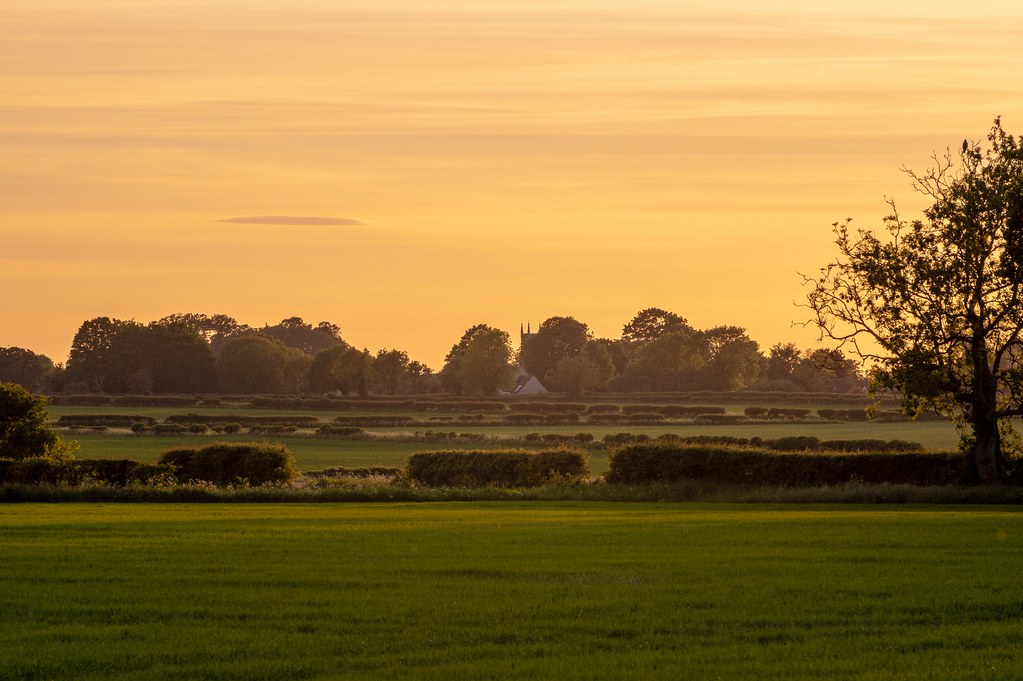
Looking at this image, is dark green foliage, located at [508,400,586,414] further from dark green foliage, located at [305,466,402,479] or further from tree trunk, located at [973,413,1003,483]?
tree trunk, located at [973,413,1003,483]

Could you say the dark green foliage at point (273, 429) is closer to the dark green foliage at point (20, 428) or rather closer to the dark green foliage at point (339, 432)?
the dark green foliage at point (339, 432)

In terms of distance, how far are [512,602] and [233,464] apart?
115 ft

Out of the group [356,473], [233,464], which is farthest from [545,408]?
[233,464]

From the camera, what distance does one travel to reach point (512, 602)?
56.9ft

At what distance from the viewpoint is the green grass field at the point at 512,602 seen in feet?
45.5

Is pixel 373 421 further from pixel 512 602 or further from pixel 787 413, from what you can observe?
pixel 512 602

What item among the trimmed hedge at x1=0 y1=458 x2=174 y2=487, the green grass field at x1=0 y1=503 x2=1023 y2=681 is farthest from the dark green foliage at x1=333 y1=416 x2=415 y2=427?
the green grass field at x1=0 y1=503 x2=1023 y2=681

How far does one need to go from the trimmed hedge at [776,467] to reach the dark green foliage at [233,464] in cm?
1242

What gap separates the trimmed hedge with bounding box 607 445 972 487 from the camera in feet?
145

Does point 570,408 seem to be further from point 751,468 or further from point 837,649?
point 837,649

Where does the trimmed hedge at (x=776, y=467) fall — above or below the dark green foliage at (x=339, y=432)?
below

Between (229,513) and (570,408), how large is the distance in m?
110

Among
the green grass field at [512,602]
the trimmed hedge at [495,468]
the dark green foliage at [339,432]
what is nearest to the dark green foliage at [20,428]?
the trimmed hedge at [495,468]

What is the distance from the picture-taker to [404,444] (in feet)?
285
